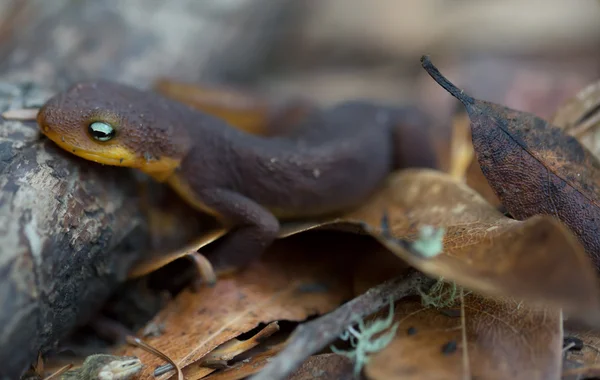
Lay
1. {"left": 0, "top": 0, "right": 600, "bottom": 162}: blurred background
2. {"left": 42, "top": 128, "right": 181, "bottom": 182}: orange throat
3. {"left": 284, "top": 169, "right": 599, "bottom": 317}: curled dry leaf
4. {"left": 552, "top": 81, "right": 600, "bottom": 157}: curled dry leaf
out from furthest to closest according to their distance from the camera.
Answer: {"left": 0, "top": 0, "right": 600, "bottom": 162}: blurred background → {"left": 552, "top": 81, "right": 600, "bottom": 157}: curled dry leaf → {"left": 42, "top": 128, "right": 181, "bottom": 182}: orange throat → {"left": 284, "top": 169, "right": 599, "bottom": 317}: curled dry leaf

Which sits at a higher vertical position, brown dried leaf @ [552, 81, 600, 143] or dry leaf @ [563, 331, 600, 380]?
brown dried leaf @ [552, 81, 600, 143]

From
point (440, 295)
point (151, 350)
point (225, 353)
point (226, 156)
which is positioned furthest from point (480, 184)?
point (151, 350)

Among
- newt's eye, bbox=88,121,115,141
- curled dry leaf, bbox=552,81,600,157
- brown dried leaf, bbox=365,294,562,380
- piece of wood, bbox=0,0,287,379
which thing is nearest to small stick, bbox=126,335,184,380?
piece of wood, bbox=0,0,287,379

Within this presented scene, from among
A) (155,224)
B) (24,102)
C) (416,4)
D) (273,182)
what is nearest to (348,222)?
(273,182)

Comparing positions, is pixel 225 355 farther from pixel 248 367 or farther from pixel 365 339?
pixel 365 339

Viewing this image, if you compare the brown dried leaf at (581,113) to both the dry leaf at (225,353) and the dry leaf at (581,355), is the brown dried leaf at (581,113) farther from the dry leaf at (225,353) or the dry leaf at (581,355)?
the dry leaf at (225,353)

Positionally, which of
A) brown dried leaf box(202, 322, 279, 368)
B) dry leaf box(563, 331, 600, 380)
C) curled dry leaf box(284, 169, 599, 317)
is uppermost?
curled dry leaf box(284, 169, 599, 317)

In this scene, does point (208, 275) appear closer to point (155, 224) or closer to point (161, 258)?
point (161, 258)

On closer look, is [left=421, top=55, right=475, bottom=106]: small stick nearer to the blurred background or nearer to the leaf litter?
the leaf litter
